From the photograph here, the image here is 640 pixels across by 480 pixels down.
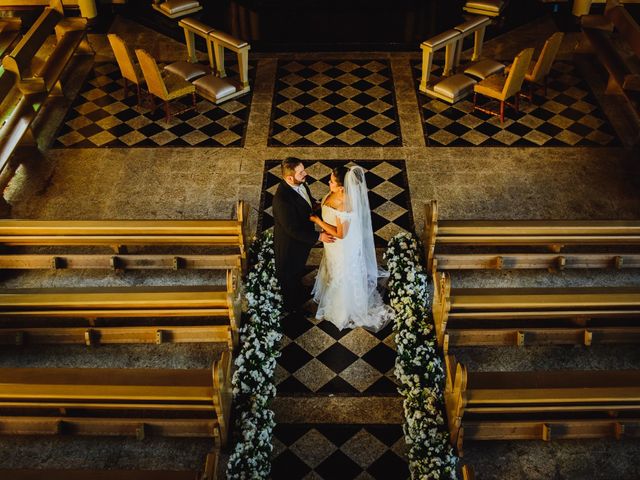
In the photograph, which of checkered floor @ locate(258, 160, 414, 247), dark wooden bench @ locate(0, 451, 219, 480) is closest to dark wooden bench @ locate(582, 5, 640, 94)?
checkered floor @ locate(258, 160, 414, 247)

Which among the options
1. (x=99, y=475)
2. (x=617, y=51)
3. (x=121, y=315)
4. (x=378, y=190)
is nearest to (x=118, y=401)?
(x=99, y=475)

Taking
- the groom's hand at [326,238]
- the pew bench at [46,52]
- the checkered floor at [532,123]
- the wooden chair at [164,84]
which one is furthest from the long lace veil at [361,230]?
the pew bench at [46,52]

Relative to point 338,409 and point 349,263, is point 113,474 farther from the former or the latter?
point 349,263

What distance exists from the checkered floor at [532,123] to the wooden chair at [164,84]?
10.9 feet

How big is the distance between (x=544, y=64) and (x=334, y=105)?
9.65ft

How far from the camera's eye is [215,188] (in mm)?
8438

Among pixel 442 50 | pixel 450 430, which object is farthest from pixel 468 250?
pixel 442 50

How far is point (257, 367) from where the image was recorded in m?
5.87

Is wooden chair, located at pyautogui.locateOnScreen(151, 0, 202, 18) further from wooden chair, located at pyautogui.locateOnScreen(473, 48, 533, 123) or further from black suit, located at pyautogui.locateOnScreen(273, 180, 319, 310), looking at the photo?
black suit, located at pyautogui.locateOnScreen(273, 180, 319, 310)

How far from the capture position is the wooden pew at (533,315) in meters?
5.77

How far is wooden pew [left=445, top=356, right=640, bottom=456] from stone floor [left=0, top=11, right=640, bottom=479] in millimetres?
149

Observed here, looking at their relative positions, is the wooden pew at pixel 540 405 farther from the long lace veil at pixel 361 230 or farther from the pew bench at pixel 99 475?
the pew bench at pixel 99 475

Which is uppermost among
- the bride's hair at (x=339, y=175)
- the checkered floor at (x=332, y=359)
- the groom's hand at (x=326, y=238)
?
the bride's hair at (x=339, y=175)

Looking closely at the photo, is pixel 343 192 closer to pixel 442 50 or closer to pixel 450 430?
pixel 450 430
